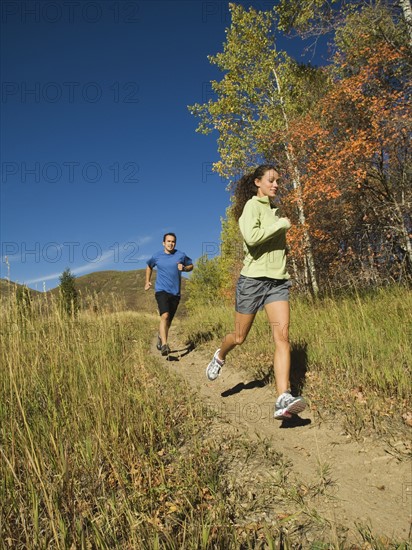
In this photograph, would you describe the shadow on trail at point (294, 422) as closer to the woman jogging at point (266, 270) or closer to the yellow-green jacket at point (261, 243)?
the woman jogging at point (266, 270)

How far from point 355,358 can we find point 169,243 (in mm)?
4934

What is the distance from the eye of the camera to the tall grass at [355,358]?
10.4 feet

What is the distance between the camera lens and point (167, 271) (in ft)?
24.3

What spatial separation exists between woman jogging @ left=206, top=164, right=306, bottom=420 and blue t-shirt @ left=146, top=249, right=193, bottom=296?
3.66 metres

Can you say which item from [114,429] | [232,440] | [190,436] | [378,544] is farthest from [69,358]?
[378,544]

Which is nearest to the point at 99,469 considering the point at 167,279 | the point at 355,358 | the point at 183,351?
the point at 355,358

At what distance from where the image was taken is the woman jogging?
336 centimetres

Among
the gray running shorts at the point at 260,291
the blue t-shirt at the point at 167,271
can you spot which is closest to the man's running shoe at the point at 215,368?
the gray running shorts at the point at 260,291

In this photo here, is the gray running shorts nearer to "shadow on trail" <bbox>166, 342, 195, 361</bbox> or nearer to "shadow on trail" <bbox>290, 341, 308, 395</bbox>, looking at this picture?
"shadow on trail" <bbox>290, 341, 308, 395</bbox>

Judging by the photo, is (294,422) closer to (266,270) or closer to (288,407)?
(288,407)

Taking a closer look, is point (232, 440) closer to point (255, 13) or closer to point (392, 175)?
point (392, 175)

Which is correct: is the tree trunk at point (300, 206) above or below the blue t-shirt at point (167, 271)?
above

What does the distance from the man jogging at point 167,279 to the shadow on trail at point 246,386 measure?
2803 millimetres

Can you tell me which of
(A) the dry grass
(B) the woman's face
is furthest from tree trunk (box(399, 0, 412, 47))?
(A) the dry grass
